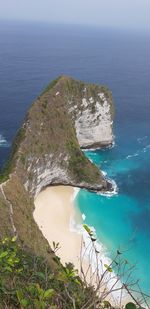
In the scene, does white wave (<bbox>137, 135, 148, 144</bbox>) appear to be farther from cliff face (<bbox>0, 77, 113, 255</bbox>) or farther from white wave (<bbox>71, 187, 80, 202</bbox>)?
white wave (<bbox>71, 187, 80, 202</bbox>)

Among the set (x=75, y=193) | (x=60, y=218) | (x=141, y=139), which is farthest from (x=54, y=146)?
Answer: (x=141, y=139)

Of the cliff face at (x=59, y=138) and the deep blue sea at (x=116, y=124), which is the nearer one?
the deep blue sea at (x=116, y=124)

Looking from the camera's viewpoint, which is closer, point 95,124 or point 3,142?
point 95,124

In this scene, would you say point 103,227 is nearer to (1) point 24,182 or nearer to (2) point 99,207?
(2) point 99,207

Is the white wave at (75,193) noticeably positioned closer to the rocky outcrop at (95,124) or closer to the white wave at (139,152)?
the rocky outcrop at (95,124)

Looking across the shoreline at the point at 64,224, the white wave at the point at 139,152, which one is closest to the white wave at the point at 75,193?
the shoreline at the point at 64,224

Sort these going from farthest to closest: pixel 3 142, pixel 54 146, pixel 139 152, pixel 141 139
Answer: pixel 141 139 → pixel 3 142 → pixel 139 152 → pixel 54 146

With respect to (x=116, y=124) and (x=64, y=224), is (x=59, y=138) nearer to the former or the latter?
(x=64, y=224)
